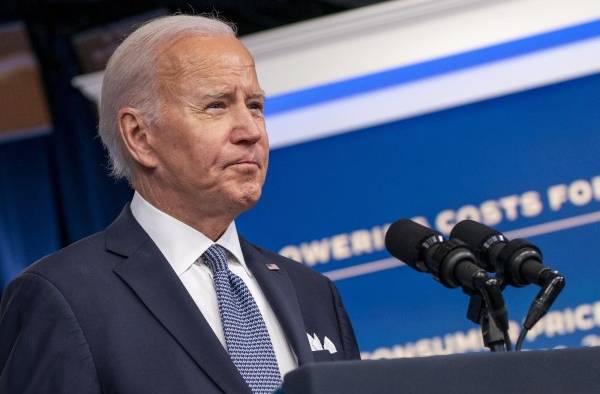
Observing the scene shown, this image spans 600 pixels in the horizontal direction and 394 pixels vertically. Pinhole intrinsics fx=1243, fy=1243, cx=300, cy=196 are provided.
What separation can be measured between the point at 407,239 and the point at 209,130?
47 cm

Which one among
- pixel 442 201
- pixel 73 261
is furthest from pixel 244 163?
pixel 442 201

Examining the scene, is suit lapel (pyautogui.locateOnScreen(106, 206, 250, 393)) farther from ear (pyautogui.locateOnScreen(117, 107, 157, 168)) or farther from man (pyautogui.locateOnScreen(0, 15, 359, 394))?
ear (pyautogui.locateOnScreen(117, 107, 157, 168))

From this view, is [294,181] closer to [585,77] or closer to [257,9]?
[257,9]

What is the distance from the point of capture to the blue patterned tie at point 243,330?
7.45 ft

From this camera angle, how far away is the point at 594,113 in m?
3.75

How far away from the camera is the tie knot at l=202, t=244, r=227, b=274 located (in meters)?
2.41

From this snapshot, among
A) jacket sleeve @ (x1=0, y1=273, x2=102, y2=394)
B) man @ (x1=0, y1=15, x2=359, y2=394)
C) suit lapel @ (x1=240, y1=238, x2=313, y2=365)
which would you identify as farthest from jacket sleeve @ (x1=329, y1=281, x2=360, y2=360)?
jacket sleeve @ (x1=0, y1=273, x2=102, y2=394)

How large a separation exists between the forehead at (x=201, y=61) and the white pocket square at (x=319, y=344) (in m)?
0.53

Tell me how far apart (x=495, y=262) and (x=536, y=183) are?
1.69m

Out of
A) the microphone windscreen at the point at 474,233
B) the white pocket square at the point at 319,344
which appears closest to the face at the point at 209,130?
the white pocket square at the point at 319,344

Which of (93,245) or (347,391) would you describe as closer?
(347,391)

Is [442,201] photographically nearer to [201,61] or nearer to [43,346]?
[201,61]

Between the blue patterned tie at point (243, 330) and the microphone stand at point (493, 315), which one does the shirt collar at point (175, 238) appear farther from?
the microphone stand at point (493, 315)

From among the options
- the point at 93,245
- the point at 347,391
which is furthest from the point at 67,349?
the point at 347,391
